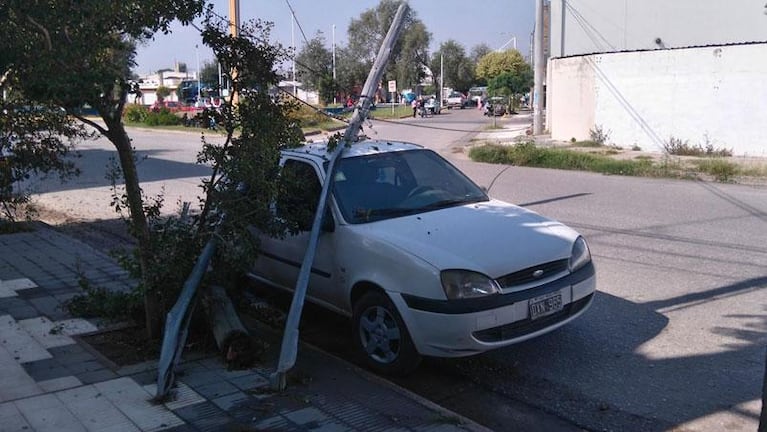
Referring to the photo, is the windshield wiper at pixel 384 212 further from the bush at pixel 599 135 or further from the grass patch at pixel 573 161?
the bush at pixel 599 135

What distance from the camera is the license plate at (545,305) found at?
15.7ft

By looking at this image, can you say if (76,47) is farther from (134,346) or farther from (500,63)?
(500,63)

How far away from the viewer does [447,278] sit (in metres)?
4.63

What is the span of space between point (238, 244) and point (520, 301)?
6.67ft

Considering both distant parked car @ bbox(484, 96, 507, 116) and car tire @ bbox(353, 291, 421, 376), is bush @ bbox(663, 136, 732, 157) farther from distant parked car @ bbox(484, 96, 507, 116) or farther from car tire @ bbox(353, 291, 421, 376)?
distant parked car @ bbox(484, 96, 507, 116)

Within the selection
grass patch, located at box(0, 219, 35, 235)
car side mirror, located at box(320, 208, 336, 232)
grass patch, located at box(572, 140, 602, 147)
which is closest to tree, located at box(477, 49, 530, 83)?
grass patch, located at box(572, 140, 602, 147)

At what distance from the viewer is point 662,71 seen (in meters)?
21.8

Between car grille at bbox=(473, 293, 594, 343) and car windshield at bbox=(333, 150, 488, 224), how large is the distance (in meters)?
1.30

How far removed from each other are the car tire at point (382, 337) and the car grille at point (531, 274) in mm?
749

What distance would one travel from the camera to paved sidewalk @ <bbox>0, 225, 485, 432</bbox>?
4145mm

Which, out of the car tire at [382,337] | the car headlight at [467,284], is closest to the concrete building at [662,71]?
the car headlight at [467,284]

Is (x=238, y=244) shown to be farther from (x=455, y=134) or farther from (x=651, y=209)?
(x=455, y=134)

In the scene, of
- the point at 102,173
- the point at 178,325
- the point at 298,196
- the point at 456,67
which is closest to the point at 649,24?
the point at 102,173

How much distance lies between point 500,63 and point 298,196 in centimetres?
7316
